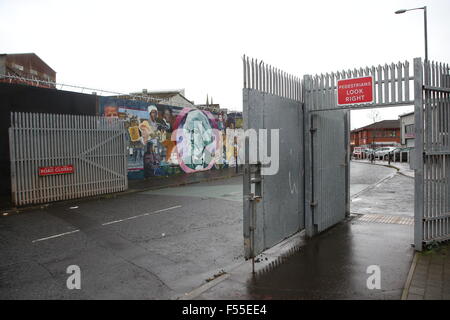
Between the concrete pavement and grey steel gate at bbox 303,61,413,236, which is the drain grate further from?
the concrete pavement

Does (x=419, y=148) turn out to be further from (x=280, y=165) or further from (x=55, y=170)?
(x=55, y=170)

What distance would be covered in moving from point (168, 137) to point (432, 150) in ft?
55.5

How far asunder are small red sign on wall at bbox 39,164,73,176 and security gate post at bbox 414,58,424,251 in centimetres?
1147

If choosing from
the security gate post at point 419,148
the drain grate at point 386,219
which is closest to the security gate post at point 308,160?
the security gate post at point 419,148

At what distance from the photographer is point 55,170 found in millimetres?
12203

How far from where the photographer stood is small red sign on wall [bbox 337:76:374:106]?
21.0 feet

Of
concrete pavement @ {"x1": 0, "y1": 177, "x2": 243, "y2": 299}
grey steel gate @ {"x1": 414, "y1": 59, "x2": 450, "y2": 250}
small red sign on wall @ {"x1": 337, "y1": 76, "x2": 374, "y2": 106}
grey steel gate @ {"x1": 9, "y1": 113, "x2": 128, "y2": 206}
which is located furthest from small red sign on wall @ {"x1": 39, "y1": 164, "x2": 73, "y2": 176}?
grey steel gate @ {"x1": 414, "y1": 59, "x2": 450, "y2": 250}

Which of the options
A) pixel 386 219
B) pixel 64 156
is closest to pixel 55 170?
pixel 64 156

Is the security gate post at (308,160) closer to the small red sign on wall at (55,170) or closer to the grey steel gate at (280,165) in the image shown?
the grey steel gate at (280,165)

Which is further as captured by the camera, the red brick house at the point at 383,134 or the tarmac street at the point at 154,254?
the red brick house at the point at 383,134

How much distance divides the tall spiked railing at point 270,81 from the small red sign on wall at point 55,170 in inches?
370

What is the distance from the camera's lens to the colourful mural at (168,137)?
18.5m
